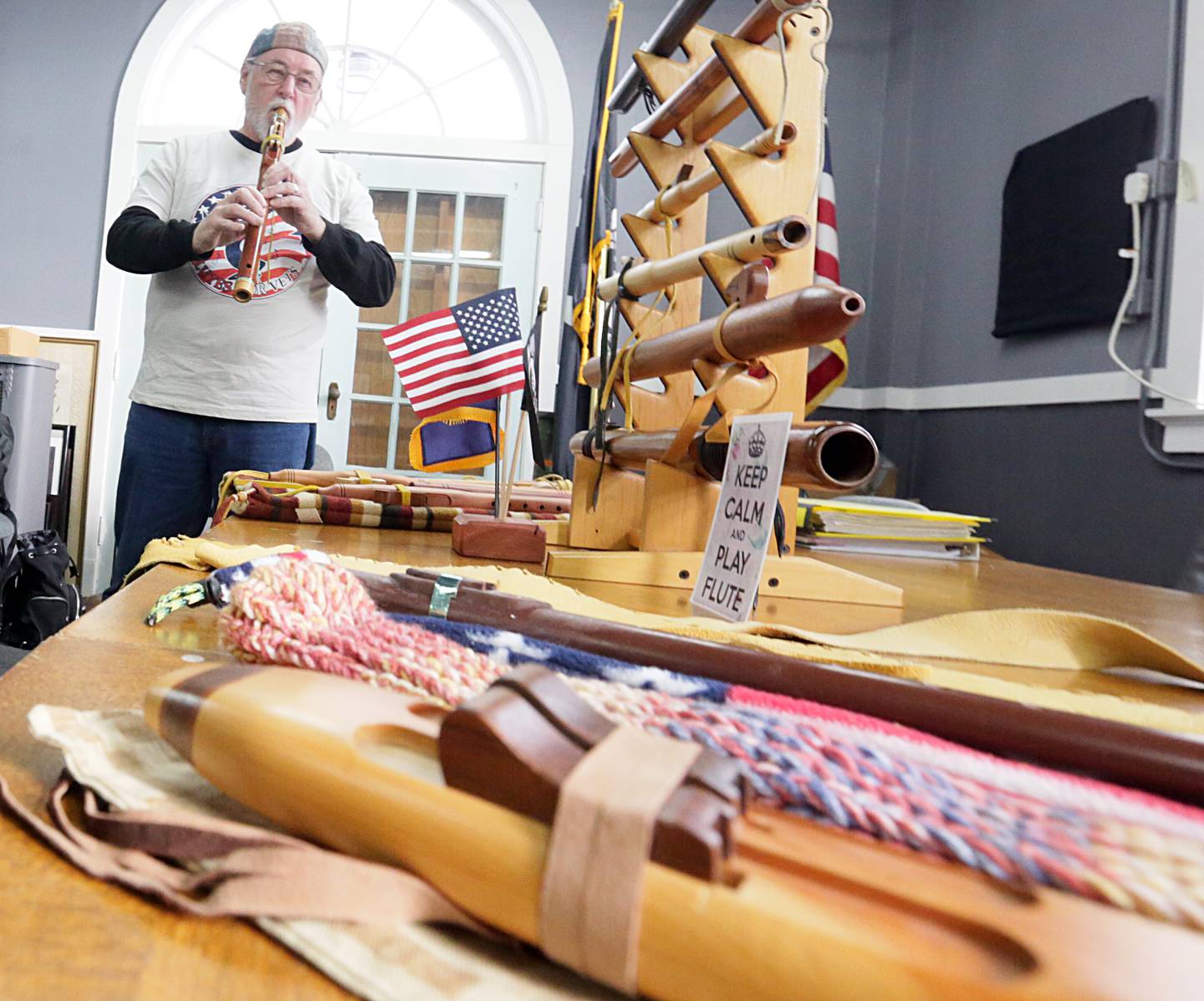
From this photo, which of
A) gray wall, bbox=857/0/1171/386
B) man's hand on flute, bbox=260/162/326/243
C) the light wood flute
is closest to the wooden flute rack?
the light wood flute

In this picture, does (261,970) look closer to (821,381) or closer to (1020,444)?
(821,381)

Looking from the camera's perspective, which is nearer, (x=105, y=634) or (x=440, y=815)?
(x=440, y=815)

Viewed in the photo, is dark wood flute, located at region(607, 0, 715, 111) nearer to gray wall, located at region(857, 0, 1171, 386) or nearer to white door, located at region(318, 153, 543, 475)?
gray wall, located at region(857, 0, 1171, 386)

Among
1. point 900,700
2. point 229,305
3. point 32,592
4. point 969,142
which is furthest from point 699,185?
point 969,142

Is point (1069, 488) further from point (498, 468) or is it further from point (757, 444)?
point (757, 444)

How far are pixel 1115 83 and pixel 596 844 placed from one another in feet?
8.57

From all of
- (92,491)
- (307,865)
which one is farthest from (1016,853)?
(92,491)

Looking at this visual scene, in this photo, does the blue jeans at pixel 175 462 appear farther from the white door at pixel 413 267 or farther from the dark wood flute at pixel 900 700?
the white door at pixel 413 267

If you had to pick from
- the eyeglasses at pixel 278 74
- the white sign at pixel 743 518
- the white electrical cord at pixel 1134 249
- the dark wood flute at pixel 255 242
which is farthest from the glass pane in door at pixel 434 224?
the white sign at pixel 743 518

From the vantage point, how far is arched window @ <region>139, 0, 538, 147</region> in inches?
146

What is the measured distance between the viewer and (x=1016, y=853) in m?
0.19

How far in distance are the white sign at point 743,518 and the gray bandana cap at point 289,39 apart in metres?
1.38

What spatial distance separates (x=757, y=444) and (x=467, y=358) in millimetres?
682

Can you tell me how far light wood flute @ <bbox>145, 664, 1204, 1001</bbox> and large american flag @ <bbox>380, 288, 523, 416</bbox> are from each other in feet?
3.33
